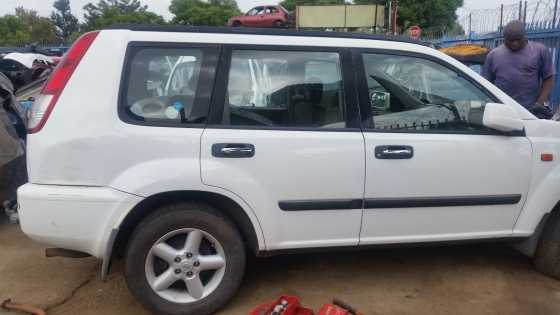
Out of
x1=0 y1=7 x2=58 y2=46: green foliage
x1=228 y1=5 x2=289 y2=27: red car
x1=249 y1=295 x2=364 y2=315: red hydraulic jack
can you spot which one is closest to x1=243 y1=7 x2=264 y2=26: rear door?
x1=228 y1=5 x2=289 y2=27: red car

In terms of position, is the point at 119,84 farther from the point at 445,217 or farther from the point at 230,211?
the point at 445,217

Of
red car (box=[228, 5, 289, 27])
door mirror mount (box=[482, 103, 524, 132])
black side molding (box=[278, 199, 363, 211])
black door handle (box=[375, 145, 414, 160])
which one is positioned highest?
red car (box=[228, 5, 289, 27])

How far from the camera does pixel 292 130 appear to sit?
2857mm

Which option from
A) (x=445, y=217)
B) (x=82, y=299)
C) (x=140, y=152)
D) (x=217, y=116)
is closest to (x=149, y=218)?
(x=140, y=152)

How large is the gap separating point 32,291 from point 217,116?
1.79m

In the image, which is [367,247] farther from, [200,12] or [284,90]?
[200,12]

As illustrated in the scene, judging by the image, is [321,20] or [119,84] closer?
[119,84]

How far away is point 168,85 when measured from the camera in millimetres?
2766

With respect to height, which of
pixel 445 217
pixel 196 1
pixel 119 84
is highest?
pixel 196 1

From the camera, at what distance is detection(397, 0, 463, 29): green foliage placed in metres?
42.1

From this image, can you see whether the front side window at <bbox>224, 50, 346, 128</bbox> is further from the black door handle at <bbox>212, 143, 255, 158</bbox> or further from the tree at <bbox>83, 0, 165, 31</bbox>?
the tree at <bbox>83, 0, 165, 31</bbox>

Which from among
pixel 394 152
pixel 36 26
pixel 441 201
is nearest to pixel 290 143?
pixel 394 152

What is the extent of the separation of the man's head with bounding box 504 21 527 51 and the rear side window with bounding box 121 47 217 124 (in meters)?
3.14

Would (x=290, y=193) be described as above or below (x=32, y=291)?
above
